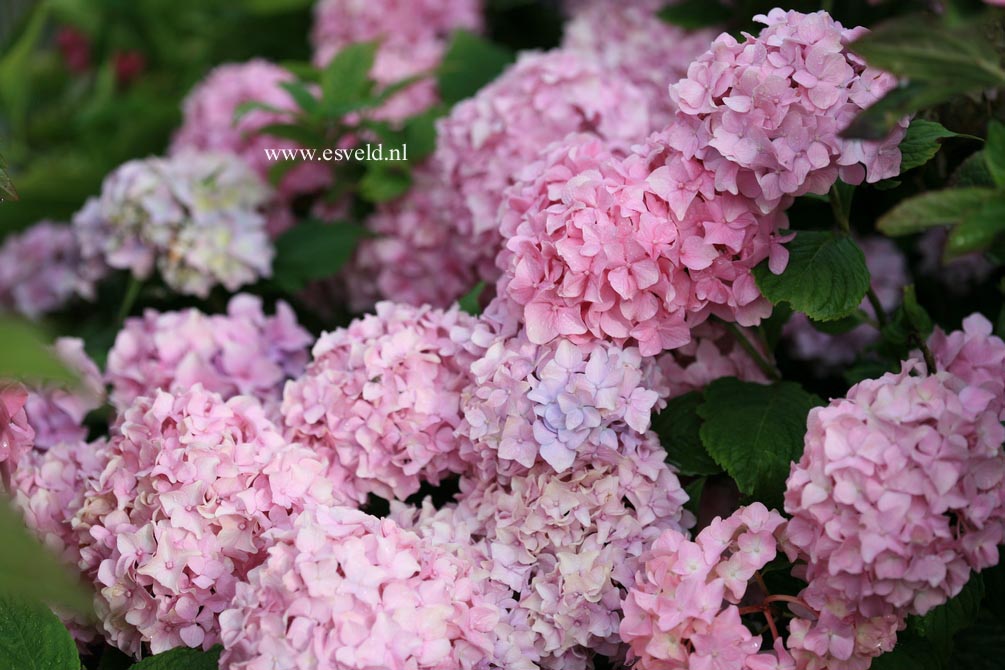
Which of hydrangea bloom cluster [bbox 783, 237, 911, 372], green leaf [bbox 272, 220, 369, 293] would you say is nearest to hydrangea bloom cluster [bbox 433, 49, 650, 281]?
green leaf [bbox 272, 220, 369, 293]

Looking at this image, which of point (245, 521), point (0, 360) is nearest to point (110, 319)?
point (245, 521)

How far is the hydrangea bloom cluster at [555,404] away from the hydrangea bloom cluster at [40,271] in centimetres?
78

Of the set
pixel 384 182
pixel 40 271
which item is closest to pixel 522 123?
pixel 384 182

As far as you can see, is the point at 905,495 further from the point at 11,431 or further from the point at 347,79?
the point at 347,79

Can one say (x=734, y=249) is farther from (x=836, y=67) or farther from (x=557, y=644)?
(x=557, y=644)

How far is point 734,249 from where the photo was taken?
30.4 inches

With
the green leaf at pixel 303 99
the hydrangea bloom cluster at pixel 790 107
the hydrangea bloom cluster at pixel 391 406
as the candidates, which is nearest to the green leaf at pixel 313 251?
the green leaf at pixel 303 99

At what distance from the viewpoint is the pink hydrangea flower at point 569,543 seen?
75cm

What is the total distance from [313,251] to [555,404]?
1.97 feet

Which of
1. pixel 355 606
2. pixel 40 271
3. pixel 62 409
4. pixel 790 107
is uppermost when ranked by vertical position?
pixel 790 107

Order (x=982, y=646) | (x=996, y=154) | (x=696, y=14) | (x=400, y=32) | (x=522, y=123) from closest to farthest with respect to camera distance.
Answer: (x=996, y=154), (x=982, y=646), (x=522, y=123), (x=696, y=14), (x=400, y=32)

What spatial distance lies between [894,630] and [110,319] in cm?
108

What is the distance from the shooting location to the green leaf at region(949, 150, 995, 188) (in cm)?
88

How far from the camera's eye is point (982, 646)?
83 centimetres
